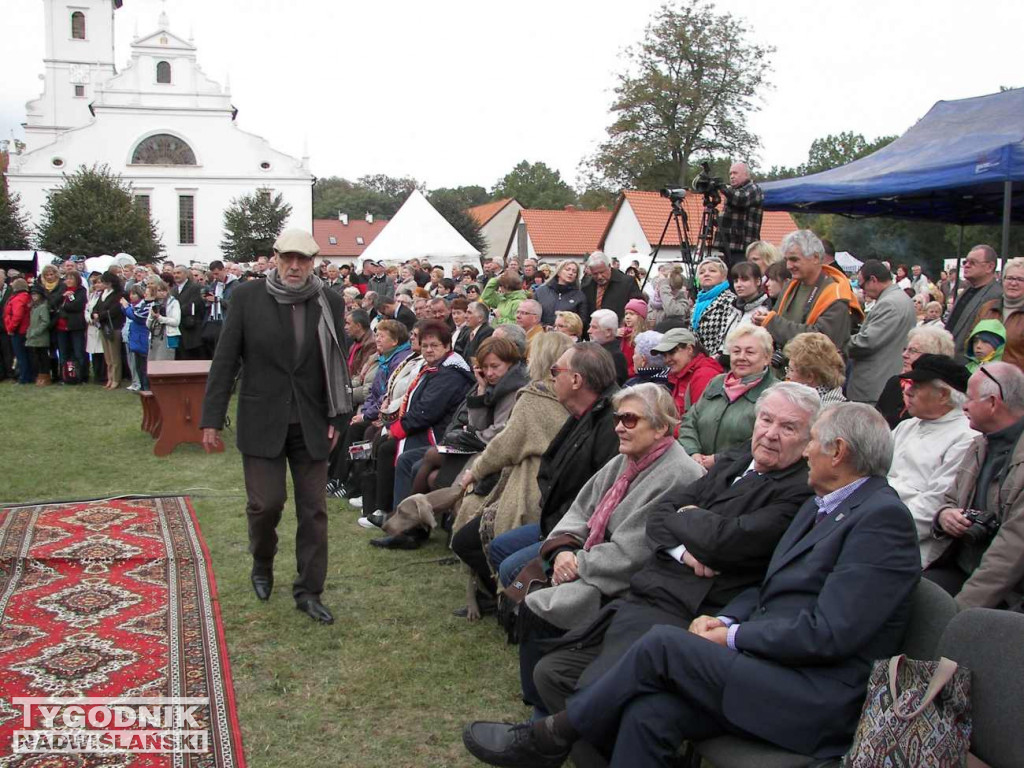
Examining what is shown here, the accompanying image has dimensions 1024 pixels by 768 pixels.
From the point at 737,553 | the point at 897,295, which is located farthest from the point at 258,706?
the point at 897,295

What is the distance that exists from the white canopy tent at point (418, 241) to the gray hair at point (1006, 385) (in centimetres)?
2321

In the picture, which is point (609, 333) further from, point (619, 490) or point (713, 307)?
point (619, 490)

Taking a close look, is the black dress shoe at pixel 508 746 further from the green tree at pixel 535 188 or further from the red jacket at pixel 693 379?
the green tree at pixel 535 188

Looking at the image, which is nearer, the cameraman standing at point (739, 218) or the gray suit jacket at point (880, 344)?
the gray suit jacket at point (880, 344)

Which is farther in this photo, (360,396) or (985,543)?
(360,396)

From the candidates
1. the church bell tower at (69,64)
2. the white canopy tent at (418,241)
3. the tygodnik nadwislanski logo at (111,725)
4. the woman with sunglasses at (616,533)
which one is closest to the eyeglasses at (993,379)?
the woman with sunglasses at (616,533)

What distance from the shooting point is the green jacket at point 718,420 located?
4797 millimetres

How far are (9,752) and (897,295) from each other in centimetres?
525

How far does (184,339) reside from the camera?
44.5 ft

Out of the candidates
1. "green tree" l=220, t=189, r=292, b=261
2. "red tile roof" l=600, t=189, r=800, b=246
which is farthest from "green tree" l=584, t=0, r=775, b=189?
"green tree" l=220, t=189, r=292, b=261

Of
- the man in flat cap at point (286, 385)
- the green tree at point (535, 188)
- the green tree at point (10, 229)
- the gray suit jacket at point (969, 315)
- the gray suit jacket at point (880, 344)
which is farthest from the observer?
the green tree at point (535, 188)

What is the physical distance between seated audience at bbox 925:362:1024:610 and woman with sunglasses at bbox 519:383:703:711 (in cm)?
96

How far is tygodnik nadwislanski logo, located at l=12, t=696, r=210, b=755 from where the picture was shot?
11.9 feet

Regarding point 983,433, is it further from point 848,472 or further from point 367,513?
point 367,513
